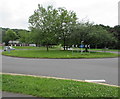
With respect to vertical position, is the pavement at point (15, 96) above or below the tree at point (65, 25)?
below

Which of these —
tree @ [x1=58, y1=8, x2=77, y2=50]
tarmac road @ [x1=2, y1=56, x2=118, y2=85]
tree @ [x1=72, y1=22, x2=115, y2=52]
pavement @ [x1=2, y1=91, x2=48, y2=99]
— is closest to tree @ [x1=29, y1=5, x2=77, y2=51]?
tree @ [x1=58, y1=8, x2=77, y2=50]

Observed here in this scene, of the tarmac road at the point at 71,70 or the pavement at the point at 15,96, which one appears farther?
the tarmac road at the point at 71,70

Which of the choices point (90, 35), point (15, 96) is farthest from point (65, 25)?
point (15, 96)

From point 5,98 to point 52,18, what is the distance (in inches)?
980

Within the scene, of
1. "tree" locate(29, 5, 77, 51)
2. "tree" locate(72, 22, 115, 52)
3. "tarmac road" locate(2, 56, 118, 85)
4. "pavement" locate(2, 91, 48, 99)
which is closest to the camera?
"pavement" locate(2, 91, 48, 99)

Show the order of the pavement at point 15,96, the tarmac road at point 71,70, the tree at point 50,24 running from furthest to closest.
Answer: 1. the tree at point 50,24
2. the tarmac road at point 71,70
3. the pavement at point 15,96

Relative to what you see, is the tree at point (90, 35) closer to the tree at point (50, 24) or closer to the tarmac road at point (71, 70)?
the tree at point (50, 24)

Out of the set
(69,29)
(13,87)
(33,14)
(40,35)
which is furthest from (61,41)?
(13,87)

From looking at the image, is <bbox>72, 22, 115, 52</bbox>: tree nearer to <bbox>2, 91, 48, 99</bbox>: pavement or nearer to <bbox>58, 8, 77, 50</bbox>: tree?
<bbox>58, 8, 77, 50</bbox>: tree

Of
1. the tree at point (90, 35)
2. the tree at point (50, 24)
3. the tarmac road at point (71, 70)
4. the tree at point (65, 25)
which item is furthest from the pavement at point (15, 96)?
the tree at point (65, 25)

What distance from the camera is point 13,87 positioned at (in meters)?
4.34

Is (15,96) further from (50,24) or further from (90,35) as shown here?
(50,24)

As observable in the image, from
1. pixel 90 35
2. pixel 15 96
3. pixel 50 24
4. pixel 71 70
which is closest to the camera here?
pixel 15 96

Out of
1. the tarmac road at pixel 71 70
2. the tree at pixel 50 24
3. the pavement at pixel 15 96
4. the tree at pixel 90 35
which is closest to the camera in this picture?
the pavement at pixel 15 96
